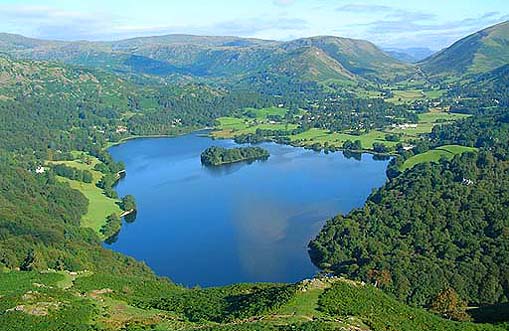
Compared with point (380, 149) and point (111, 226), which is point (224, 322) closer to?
point (111, 226)

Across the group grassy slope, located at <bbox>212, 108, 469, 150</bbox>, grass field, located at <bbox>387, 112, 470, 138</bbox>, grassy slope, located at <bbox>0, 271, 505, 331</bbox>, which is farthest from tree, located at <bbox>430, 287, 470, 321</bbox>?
grass field, located at <bbox>387, 112, 470, 138</bbox>

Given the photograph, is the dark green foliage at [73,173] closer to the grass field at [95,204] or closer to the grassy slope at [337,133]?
the grass field at [95,204]

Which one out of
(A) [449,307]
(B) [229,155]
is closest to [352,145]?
(B) [229,155]

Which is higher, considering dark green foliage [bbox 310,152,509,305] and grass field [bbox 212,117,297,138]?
dark green foliage [bbox 310,152,509,305]

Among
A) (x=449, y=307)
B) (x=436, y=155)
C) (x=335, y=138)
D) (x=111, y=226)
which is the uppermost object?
(x=449, y=307)

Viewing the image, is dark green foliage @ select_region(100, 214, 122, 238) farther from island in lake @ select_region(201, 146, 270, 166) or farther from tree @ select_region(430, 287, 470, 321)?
tree @ select_region(430, 287, 470, 321)

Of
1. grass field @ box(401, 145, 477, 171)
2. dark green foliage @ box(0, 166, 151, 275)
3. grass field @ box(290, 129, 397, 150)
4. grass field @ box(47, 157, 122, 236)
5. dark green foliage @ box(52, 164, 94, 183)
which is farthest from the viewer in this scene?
grass field @ box(290, 129, 397, 150)

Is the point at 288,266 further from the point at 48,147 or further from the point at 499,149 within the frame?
the point at 48,147

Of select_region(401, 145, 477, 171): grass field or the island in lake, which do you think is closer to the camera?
select_region(401, 145, 477, 171): grass field
